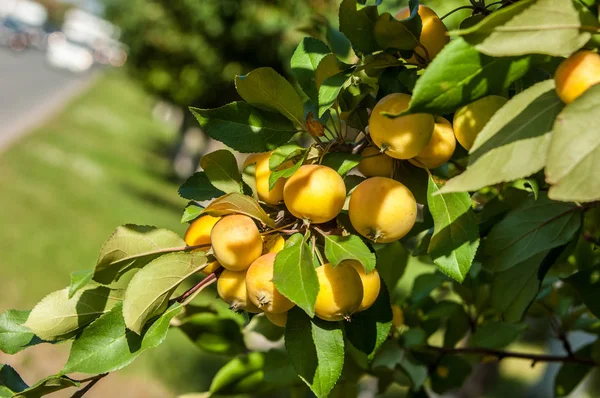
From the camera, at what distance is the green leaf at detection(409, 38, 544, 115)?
1.87 ft

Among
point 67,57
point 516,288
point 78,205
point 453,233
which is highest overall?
point 453,233

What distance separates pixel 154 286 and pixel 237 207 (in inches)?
4.8

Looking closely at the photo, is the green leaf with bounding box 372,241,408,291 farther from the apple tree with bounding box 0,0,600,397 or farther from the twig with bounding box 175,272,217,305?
the twig with bounding box 175,272,217,305

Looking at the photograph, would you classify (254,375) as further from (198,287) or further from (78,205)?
(78,205)

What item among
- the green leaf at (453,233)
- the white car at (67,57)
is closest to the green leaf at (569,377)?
the green leaf at (453,233)

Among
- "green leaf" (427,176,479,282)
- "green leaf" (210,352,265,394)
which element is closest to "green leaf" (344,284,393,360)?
"green leaf" (427,176,479,282)

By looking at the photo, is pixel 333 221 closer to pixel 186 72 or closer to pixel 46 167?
pixel 186 72

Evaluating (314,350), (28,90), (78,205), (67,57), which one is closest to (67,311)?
(314,350)

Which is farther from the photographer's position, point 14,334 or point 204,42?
point 204,42

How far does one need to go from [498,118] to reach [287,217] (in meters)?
0.30

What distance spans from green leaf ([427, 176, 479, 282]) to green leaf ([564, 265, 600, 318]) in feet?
1.41

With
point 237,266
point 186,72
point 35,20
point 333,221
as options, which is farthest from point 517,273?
point 35,20

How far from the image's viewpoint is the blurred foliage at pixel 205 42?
7051 millimetres

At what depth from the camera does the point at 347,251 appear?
0.67m
